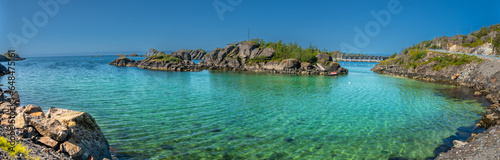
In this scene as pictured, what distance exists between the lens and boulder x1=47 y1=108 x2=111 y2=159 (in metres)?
11.7

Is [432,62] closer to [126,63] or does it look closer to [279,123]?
[279,123]

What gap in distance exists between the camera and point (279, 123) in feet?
76.3

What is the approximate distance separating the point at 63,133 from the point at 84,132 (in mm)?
1794

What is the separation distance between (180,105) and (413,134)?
24894mm

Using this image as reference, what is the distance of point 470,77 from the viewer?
6675 cm

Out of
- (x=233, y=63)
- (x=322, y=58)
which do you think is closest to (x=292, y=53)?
(x=322, y=58)

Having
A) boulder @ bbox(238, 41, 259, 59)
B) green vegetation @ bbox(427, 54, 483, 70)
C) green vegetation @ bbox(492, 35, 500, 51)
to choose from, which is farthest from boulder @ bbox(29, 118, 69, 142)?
boulder @ bbox(238, 41, 259, 59)

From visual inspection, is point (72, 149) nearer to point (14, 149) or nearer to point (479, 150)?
point (14, 149)

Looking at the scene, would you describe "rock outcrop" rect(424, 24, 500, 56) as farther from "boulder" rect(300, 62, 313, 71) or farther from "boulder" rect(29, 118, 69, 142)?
"boulder" rect(29, 118, 69, 142)

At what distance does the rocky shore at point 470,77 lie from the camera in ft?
50.8

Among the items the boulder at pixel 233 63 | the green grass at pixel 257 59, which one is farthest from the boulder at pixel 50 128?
the boulder at pixel 233 63

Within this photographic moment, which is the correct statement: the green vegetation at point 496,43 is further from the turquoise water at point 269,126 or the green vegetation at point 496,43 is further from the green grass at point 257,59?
the green grass at point 257,59

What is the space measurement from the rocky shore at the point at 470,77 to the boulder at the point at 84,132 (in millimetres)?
20329

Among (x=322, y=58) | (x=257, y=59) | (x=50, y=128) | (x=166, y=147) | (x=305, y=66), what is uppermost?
(x=322, y=58)
